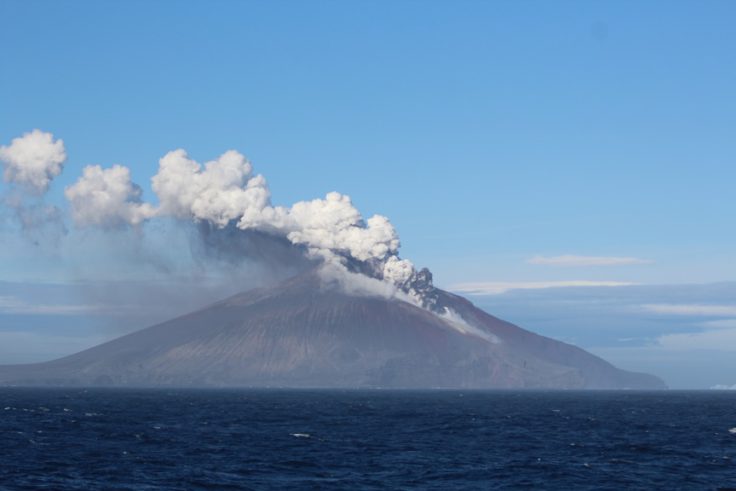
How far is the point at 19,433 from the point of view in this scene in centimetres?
13000

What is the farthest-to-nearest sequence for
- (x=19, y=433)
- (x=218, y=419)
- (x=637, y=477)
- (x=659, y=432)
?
(x=218, y=419)
(x=659, y=432)
(x=19, y=433)
(x=637, y=477)

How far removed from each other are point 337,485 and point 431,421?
90.5 m

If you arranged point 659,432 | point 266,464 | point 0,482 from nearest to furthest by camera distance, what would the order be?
point 0,482, point 266,464, point 659,432

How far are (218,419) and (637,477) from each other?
9163 centimetres

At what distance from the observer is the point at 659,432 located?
150500mm

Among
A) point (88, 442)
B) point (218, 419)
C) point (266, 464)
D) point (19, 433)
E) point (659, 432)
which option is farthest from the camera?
point (218, 419)

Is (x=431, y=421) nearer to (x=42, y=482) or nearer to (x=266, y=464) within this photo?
(x=266, y=464)

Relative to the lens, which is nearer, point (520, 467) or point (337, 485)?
point (337, 485)

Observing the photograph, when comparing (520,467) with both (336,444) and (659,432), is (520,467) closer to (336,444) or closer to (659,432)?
(336,444)

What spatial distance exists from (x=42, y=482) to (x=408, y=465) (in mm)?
32946

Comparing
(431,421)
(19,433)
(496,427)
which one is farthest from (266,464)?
(431,421)

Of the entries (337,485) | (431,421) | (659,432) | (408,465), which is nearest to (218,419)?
(431,421)

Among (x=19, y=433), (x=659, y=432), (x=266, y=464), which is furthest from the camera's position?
(x=659, y=432)

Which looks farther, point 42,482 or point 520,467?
point 520,467
